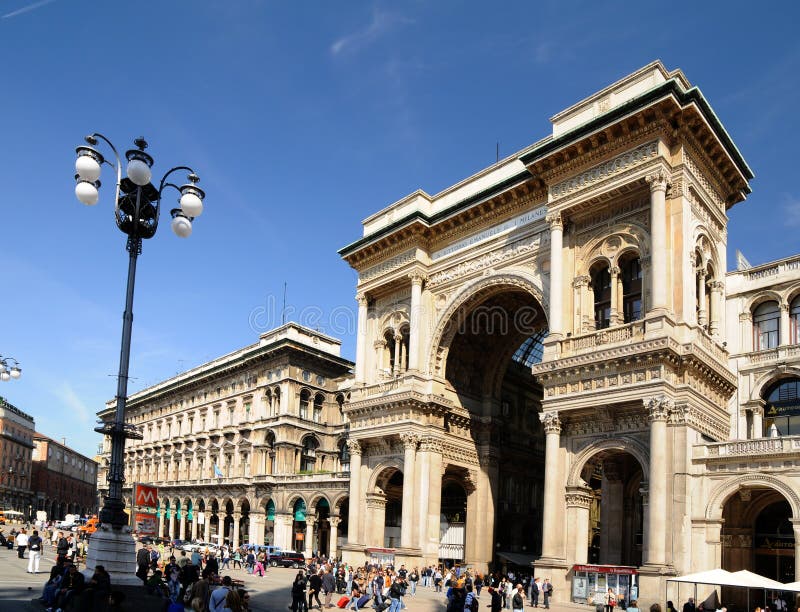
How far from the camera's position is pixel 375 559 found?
41906 mm

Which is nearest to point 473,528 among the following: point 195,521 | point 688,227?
point 688,227

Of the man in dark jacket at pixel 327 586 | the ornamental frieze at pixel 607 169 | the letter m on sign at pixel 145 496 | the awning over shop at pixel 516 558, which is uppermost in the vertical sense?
the ornamental frieze at pixel 607 169

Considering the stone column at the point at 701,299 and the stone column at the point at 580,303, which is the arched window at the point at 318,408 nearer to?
the stone column at the point at 580,303

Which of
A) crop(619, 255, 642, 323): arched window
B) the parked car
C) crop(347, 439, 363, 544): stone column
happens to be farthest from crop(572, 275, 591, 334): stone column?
the parked car

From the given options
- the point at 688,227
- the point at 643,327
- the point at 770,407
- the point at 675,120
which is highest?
the point at 675,120

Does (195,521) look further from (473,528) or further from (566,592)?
(566,592)

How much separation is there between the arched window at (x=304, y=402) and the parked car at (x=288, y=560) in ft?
53.0

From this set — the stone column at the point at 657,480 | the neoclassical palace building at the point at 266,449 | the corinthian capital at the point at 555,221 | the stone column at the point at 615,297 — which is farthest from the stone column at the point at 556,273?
the neoclassical palace building at the point at 266,449

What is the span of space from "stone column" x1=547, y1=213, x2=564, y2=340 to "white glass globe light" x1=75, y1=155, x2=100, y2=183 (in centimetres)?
2199

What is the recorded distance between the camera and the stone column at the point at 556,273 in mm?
34906

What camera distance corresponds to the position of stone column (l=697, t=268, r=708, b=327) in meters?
33.2

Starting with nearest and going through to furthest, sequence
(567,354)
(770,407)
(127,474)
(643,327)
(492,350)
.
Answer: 1. (643,327)
2. (567,354)
3. (770,407)
4. (492,350)
5. (127,474)

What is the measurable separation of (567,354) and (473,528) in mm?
14214

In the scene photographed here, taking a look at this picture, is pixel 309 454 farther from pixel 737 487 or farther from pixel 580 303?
pixel 737 487
